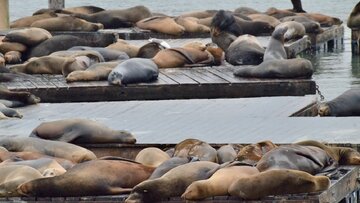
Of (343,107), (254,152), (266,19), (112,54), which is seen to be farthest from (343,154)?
(266,19)

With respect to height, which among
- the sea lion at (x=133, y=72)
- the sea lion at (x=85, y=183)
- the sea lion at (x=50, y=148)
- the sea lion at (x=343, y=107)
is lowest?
the sea lion at (x=133, y=72)

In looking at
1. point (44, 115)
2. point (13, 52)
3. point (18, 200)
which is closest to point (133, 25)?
point (13, 52)

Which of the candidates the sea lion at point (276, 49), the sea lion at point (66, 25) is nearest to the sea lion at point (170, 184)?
the sea lion at point (276, 49)

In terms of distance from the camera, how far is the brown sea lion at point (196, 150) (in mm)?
7973

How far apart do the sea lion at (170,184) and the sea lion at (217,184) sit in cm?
12

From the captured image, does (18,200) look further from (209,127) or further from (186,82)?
(186,82)

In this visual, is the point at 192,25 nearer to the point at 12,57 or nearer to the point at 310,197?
the point at 12,57

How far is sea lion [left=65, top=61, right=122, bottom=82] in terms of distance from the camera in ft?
42.1

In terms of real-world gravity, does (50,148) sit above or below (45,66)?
above

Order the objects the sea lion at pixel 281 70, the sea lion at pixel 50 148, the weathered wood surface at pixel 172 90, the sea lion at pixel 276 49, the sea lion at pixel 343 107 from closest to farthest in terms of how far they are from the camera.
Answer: the sea lion at pixel 50 148
the sea lion at pixel 343 107
the weathered wood surface at pixel 172 90
the sea lion at pixel 281 70
the sea lion at pixel 276 49

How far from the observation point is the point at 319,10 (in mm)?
30438

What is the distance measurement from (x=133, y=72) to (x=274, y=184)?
18.8ft

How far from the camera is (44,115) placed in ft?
35.8

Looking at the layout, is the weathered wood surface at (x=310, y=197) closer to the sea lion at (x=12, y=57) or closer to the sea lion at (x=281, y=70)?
the sea lion at (x=281, y=70)
